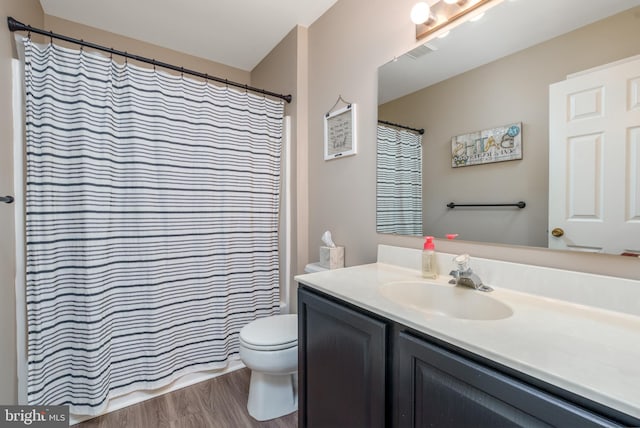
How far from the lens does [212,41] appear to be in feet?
7.58

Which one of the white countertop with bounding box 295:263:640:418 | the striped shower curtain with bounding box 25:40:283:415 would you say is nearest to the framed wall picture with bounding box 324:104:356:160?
the striped shower curtain with bounding box 25:40:283:415

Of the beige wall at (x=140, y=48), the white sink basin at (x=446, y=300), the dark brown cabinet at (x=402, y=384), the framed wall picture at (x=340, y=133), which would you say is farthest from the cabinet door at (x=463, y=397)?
→ the beige wall at (x=140, y=48)

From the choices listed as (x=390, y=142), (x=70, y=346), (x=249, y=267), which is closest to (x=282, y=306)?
(x=249, y=267)

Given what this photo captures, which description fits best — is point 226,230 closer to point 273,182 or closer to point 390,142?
point 273,182

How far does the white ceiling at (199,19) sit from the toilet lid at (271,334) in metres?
2.00

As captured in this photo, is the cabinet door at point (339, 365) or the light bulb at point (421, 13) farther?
the light bulb at point (421, 13)

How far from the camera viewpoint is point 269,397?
5.28 ft

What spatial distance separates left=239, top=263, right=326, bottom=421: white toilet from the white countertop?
25.7 inches

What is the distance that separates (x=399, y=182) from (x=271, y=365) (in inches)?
45.5

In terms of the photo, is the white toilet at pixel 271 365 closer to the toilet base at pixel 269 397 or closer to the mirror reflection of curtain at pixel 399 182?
the toilet base at pixel 269 397

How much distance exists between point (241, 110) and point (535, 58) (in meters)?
1.67

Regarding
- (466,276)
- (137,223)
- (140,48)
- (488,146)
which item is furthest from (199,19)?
(466,276)

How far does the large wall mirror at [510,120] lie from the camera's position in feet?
2.92

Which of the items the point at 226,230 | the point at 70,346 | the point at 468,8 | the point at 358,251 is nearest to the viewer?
the point at 468,8
